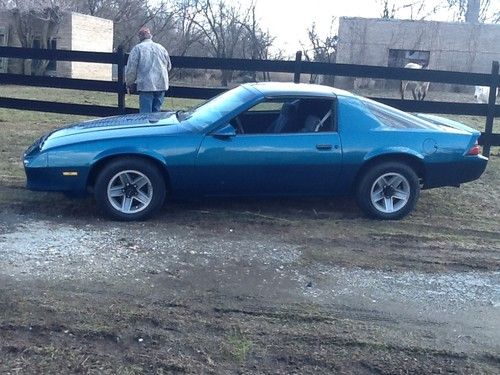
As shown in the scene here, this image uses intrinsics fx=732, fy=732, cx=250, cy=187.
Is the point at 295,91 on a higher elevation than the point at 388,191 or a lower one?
higher

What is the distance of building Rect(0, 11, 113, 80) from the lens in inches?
1396

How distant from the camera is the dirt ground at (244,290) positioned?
424cm

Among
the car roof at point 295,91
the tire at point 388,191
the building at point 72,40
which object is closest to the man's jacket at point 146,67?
the car roof at point 295,91

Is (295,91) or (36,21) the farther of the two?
(36,21)

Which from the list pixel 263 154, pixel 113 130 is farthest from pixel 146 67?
pixel 263 154

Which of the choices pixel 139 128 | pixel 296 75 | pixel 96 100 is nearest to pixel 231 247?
pixel 139 128

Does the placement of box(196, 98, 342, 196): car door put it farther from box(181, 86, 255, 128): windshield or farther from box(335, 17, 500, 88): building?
box(335, 17, 500, 88): building

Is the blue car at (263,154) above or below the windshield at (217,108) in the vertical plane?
below

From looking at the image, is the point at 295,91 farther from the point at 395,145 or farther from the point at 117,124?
the point at 117,124

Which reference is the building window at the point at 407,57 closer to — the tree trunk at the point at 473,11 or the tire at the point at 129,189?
the tree trunk at the point at 473,11

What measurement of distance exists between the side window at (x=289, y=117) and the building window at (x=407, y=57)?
100 ft

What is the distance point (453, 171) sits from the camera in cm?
763

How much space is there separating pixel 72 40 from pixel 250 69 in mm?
27311

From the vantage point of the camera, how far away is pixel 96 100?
20422mm
